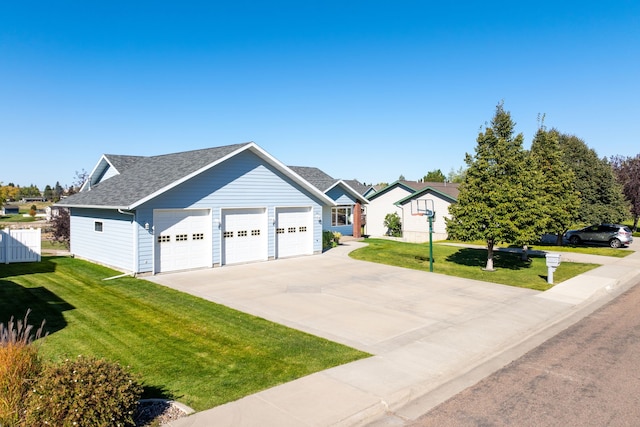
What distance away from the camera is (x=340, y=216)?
34.0 metres

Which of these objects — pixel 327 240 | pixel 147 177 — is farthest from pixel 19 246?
pixel 327 240

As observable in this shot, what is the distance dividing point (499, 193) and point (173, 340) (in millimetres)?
15004

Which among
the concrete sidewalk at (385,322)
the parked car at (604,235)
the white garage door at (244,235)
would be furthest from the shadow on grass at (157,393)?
the parked car at (604,235)

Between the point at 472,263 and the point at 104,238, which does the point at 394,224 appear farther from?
the point at 104,238

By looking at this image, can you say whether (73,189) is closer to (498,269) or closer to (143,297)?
(143,297)

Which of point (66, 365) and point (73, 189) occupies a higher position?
point (73, 189)

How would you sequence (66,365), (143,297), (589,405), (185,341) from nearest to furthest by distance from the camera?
(66,365)
(589,405)
(185,341)
(143,297)

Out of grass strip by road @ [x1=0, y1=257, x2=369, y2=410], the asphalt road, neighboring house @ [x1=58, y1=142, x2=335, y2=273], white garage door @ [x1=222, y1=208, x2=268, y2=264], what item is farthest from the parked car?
grass strip by road @ [x1=0, y1=257, x2=369, y2=410]

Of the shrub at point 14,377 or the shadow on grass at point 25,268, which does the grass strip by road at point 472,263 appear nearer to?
the shadow on grass at point 25,268

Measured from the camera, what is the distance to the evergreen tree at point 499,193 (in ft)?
61.6

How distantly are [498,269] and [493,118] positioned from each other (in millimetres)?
7238

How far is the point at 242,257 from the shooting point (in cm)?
2072

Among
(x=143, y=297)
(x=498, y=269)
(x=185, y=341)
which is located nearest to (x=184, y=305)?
(x=143, y=297)

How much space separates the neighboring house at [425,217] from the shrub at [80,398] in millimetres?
29580
